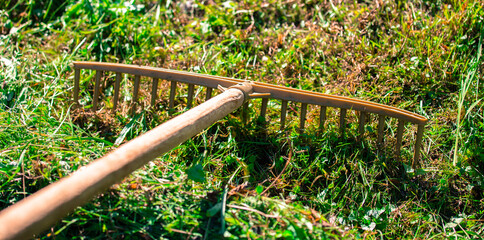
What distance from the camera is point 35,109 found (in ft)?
9.71

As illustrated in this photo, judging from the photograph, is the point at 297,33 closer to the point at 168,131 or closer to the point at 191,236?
the point at 168,131

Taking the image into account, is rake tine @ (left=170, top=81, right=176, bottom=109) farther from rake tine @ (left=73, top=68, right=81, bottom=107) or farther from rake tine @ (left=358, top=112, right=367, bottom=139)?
rake tine @ (left=358, top=112, right=367, bottom=139)

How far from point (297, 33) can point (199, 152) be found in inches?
61.1

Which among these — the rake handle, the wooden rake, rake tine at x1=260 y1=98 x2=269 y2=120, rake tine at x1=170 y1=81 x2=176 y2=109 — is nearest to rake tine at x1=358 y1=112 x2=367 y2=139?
the wooden rake

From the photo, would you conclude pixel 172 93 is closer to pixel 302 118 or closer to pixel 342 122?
pixel 302 118

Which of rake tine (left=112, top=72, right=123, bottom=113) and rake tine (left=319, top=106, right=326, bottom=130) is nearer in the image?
rake tine (left=319, top=106, right=326, bottom=130)

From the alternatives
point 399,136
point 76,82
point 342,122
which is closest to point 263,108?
point 342,122

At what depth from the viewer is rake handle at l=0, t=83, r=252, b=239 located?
4.81 feet

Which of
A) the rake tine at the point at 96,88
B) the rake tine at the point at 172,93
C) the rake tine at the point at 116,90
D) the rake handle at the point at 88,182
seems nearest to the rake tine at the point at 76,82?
the rake tine at the point at 96,88

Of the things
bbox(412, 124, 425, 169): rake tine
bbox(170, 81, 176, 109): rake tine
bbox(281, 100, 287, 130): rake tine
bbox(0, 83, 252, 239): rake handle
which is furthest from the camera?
bbox(170, 81, 176, 109): rake tine

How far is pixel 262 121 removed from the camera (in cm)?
287

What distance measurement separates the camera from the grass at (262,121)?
6.59 ft

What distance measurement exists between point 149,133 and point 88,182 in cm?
43

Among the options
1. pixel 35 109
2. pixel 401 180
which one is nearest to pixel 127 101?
pixel 35 109
